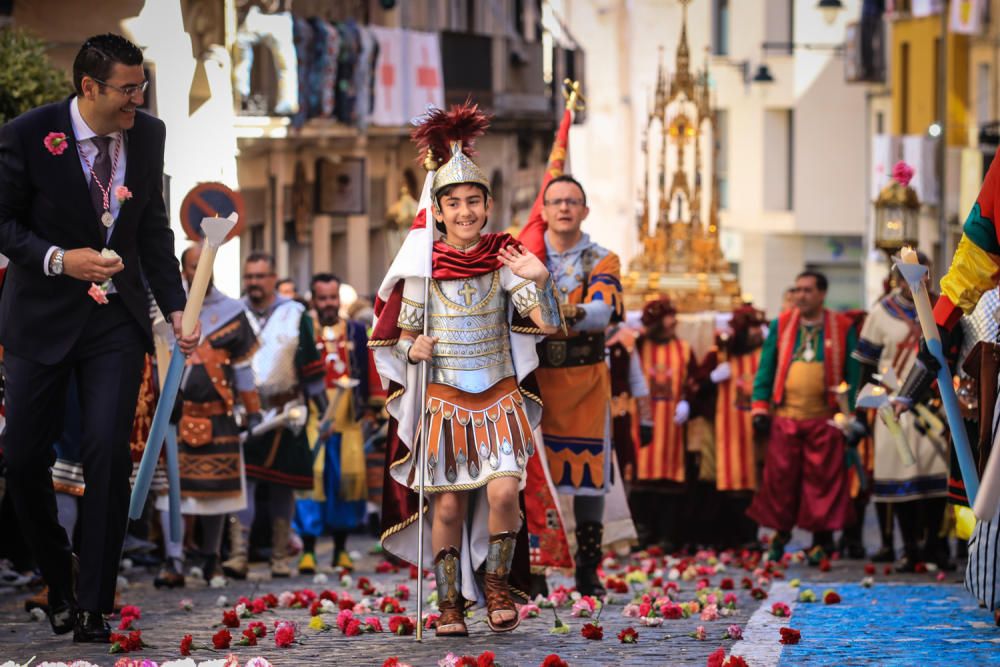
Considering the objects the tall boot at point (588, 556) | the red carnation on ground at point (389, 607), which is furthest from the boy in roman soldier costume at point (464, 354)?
the tall boot at point (588, 556)

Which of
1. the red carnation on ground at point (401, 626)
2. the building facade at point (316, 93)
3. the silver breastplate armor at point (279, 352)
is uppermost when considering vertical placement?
the building facade at point (316, 93)

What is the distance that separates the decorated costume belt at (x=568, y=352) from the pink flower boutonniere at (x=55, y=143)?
307cm

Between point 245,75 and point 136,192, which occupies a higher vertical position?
point 245,75

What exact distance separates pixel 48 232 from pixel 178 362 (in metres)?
0.76

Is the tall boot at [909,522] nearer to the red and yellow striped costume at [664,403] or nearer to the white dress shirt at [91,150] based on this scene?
the red and yellow striped costume at [664,403]

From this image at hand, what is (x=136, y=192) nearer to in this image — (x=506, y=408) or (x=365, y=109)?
(x=506, y=408)

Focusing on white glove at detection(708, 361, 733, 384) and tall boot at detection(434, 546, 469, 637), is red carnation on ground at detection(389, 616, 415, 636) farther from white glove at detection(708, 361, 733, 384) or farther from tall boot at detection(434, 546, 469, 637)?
white glove at detection(708, 361, 733, 384)

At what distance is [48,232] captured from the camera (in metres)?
8.82

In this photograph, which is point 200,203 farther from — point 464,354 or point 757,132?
point 757,132

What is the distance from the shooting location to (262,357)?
1397 cm

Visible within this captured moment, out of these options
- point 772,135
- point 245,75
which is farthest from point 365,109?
point 772,135

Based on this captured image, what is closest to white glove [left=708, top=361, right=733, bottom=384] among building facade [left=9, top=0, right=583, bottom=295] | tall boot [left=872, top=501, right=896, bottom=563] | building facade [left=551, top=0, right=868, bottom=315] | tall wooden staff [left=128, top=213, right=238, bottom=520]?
tall boot [left=872, top=501, right=896, bottom=563]

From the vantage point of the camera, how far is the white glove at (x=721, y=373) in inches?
631

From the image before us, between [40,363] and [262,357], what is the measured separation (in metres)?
5.24
